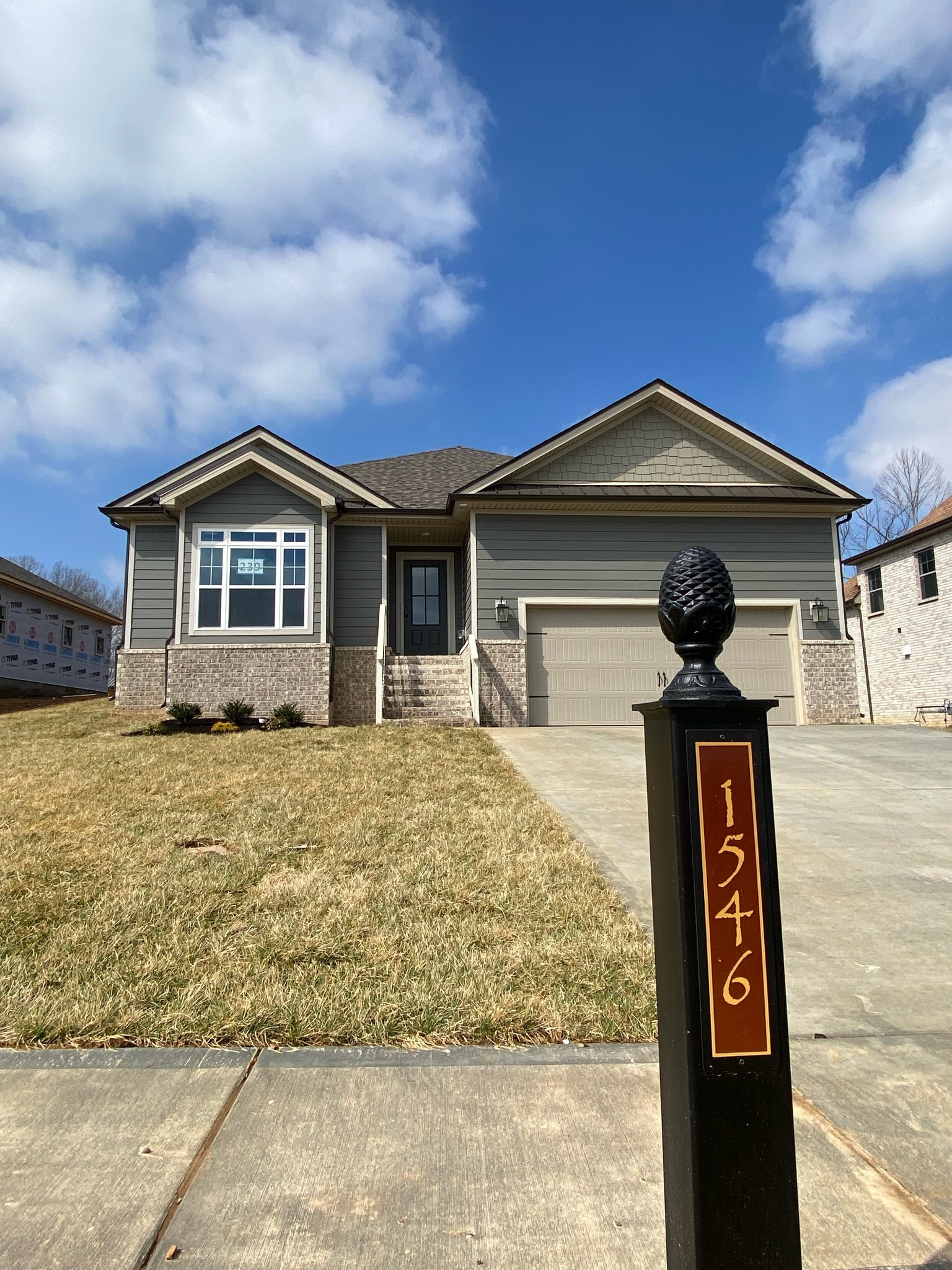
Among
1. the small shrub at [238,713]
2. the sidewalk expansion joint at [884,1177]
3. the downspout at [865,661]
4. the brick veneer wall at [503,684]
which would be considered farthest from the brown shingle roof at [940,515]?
the sidewalk expansion joint at [884,1177]

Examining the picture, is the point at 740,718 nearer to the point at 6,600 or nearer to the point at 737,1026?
the point at 737,1026

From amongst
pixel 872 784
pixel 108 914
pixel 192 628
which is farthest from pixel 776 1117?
pixel 192 628

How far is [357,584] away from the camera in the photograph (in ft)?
46.4

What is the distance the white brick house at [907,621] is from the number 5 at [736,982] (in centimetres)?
1659

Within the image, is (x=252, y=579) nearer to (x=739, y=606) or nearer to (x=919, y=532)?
(x=739, y=606)

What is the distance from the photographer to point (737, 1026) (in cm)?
140

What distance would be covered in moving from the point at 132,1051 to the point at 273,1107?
0.65 meters

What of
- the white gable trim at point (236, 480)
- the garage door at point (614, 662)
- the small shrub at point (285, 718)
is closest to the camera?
the small shrub at point (285, 718)

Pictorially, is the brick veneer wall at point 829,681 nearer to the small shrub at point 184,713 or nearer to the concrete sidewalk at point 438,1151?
the small shrub at point 184,713

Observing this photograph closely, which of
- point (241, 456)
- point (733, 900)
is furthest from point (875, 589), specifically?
point (733, 900)

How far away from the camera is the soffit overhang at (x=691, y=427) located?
1348cm

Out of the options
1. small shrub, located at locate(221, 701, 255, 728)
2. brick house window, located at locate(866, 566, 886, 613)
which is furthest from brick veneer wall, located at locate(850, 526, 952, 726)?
Result: small shrub, located at locate(221, 701, 255, 728)

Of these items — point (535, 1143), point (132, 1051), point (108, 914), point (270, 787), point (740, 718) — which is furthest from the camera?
point (270, 787)

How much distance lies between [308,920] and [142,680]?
36.4ft
